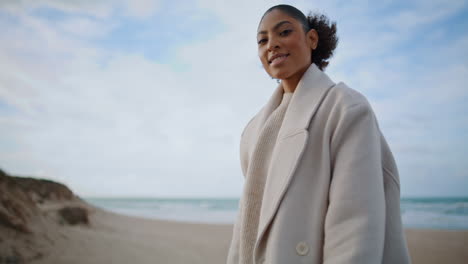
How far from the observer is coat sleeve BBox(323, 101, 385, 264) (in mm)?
886

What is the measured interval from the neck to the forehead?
0.22 m

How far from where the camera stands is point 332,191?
1.00 meters

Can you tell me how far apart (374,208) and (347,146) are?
0.22 meters

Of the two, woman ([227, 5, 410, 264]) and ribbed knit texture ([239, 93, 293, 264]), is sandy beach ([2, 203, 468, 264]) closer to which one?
ribbed knit texture ([239, 93, 293, 264])

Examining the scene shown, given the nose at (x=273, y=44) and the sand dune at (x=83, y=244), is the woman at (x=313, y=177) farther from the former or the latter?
the sand dune at (x=83, y=244)

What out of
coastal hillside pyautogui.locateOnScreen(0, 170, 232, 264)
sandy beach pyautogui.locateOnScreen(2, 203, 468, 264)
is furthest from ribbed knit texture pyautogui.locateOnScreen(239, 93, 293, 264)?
sandy beach pyautogui.locateOnScreen(2, 203, 468, 264)

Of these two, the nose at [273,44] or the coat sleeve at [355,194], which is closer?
the coat sleeve at [355,194]

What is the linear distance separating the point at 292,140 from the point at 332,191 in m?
0.24

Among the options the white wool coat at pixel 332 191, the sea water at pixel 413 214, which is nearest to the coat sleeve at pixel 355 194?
the white wool coat at pixel 332 191

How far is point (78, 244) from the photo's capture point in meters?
4.52

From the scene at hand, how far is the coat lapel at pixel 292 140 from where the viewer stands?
107cm

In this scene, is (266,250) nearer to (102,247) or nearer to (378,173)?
(378,173)

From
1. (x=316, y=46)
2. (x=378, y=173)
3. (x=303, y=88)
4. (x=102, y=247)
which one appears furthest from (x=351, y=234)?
(x=102, y=247)

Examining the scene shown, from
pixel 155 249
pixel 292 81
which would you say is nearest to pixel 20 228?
pixel 155 249
